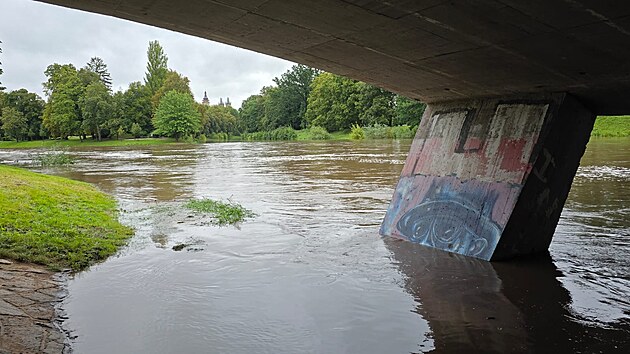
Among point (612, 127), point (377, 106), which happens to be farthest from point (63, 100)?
point (612, 127)

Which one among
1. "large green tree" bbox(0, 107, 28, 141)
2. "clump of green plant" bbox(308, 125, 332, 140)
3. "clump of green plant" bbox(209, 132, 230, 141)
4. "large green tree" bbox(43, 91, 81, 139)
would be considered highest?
"clump of green plant" bbox(308, 125, 332, 140)

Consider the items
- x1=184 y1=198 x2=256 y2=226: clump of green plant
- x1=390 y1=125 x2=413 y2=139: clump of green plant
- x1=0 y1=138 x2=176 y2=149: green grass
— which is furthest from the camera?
x1=0 y1=138 x2=176 y2=149: green grass

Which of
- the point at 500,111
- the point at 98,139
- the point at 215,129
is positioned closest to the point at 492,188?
the point at 500,111

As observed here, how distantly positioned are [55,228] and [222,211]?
405 centimetres

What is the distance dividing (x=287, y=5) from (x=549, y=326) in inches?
188

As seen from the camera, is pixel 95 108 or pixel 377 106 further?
pixel 377 106

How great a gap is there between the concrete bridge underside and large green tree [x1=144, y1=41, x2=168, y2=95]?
10360 centimetres

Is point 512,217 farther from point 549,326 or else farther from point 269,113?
point 269,113

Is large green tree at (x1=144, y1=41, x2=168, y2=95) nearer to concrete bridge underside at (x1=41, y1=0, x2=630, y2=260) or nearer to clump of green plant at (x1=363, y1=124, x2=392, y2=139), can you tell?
clump of green plant at (x1=363, y1=124, x2=392, y2=139)

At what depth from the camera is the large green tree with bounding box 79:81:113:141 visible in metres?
77.0

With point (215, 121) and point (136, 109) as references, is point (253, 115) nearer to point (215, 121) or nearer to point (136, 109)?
point (215, 121)

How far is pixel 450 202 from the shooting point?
8.91 meters

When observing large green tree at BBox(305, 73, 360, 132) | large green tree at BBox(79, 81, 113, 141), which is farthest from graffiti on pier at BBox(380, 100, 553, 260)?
large green tree at BBox(79, 81, 113, 141)

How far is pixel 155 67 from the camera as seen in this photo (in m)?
109
